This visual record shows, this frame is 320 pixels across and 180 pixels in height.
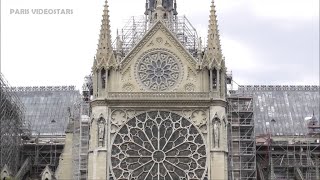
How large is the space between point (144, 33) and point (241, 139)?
10.9 metres

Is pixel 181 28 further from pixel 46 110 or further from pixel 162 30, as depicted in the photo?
pixel 46 110

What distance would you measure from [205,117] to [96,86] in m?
8.36

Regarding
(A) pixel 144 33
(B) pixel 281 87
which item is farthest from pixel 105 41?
(B) pixel 281 87

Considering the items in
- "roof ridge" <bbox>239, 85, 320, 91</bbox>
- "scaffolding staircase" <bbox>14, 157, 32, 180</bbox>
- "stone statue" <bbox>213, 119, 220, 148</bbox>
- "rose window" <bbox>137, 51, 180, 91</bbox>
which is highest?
"roof ridge" <bbox>239, 85, 320, 91</bbox>

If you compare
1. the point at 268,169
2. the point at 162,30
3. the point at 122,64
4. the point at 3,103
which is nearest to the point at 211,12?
the point at 162,30

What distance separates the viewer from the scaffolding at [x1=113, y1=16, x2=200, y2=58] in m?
62.4

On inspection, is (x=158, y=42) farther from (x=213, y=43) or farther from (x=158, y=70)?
(x=213, y=43)

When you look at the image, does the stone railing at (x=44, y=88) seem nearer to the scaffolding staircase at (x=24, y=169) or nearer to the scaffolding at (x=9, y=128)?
the scaffolding at (x=9, y=128)

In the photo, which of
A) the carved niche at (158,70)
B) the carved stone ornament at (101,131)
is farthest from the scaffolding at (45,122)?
the carved niche at (158,70)

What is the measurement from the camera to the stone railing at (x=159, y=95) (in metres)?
59.4

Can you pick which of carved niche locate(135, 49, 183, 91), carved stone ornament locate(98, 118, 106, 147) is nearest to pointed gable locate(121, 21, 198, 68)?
carved niche locate(135, 49, 183, 91)

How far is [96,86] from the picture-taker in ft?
196

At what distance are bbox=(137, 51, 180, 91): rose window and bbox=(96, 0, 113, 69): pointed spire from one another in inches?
102

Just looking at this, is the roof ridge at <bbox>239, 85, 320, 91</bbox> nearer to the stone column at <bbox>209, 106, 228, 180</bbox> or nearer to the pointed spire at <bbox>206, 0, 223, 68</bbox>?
→ the pointed spire at <bbox>206, 0, 223, 68</bbox>
